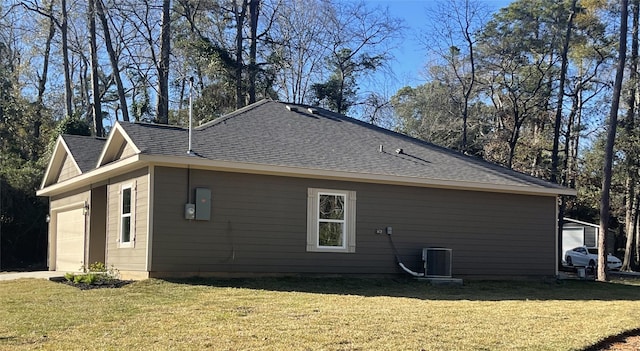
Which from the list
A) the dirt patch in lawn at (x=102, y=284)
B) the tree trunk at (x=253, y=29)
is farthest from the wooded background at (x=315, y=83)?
the dirt patch in lawn at (x=102, y=284)

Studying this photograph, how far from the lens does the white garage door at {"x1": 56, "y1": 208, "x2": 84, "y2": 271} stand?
1648 centimetres

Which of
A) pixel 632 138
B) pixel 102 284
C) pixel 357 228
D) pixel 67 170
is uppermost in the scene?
pixel 632 138

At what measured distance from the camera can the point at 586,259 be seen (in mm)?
28562


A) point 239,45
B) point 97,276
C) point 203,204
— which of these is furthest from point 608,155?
point 239,45

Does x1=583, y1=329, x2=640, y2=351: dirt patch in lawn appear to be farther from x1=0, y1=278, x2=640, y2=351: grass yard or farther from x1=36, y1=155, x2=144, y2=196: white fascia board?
x1=36, y1=155, x2=144, y2=196: white fascia board

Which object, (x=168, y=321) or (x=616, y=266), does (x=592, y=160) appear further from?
(x=168, y=321)

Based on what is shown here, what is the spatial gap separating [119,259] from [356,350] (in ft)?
28.1

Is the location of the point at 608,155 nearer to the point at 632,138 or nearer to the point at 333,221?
the point at 333,221

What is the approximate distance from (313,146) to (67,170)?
7202mm

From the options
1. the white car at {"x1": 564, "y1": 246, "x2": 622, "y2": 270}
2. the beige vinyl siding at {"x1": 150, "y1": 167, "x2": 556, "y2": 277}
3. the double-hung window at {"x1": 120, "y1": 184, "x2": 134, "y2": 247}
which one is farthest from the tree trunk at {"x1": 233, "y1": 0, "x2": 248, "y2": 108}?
the white car at {"x1": 564, "y1": 246, "x2": 622, "y2": 270}

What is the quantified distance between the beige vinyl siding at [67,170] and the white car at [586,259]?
71.2 feet

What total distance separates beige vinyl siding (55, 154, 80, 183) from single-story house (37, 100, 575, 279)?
56 mm

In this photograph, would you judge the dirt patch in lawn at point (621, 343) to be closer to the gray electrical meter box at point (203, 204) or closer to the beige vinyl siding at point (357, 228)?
the beige vinyl siding at point (357, 228)

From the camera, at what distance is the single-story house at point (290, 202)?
40.3 ft
